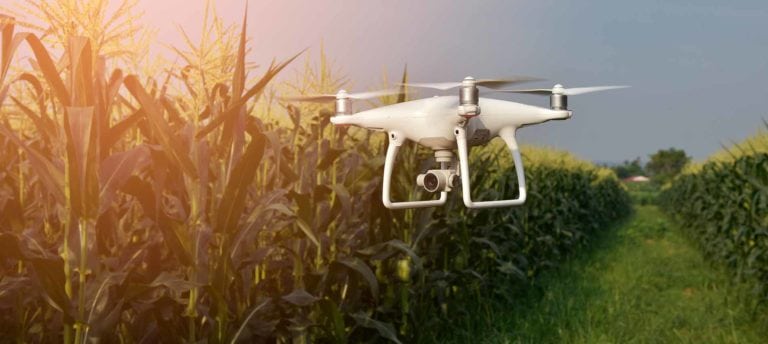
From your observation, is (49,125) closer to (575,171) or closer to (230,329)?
(230,329)

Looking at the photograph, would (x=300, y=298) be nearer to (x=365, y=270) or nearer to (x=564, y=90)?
(x=365, y=270)

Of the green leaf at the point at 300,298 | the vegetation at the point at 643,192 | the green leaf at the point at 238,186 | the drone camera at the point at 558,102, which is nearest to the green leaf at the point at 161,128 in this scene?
the green leaf at the point at 238,186

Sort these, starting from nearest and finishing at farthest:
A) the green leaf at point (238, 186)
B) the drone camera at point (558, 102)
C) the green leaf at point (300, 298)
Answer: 1. the drone camera at point (558, 102)
2. the green leaf at point (238, 186)
3. the green leaf at point (300, 298)

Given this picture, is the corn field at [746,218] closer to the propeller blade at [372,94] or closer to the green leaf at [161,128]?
the green leaf at [161,128]

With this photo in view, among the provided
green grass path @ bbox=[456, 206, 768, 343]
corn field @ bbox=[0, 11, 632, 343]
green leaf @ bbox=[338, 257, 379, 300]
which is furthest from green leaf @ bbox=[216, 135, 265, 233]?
green grass path @ bbox=[456, 206, 768, 343]

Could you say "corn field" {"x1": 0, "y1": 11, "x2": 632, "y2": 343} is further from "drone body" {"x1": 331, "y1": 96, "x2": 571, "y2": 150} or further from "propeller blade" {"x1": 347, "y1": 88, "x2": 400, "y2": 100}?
"drone body" {"x1": 331, "y1": 96, "x2": 571, "y2": 150}

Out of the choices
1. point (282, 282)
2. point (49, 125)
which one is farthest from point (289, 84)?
point (49, 125)

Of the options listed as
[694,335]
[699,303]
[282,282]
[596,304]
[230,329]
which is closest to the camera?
[230,329]
